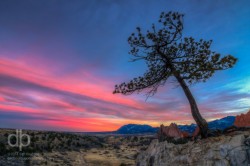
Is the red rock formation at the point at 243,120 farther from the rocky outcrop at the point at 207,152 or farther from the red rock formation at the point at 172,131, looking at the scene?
the red rock formation at the point at 172,131

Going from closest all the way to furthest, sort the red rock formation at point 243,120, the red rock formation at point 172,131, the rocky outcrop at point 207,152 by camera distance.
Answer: the rocky outcrop at point 207,152, the red rock formation at point 243,120, the red rock formation at point 172,131

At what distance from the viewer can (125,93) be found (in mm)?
21781

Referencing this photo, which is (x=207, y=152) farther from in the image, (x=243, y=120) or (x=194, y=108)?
(x=243, y=120)

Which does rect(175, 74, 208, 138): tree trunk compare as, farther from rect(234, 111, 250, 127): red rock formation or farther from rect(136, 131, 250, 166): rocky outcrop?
rect(234, 111, 250, 127): red rock formation

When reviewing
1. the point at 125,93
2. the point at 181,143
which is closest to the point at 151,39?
the point at 125,93

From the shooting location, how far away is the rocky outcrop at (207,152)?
637 inches

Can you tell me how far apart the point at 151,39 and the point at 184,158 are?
9.34 m

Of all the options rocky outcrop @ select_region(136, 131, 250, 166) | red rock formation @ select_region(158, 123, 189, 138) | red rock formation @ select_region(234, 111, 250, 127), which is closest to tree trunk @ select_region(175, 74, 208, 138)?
rocky outcrop @ select_region(136, 131, 250, 166)

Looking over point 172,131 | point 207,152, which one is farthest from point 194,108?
point 172,131

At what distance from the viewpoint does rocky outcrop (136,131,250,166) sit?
16.2 m

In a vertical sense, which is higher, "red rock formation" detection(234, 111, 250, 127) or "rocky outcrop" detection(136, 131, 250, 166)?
"red rock formation" detection(234, 111, 250, 127)

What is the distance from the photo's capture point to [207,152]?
685 inches

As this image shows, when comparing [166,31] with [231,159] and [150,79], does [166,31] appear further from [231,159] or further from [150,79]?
[231,159]

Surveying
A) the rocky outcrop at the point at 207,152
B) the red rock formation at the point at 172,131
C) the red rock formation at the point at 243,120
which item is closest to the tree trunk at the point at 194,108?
the rocky outcrop at the point at 207,152
